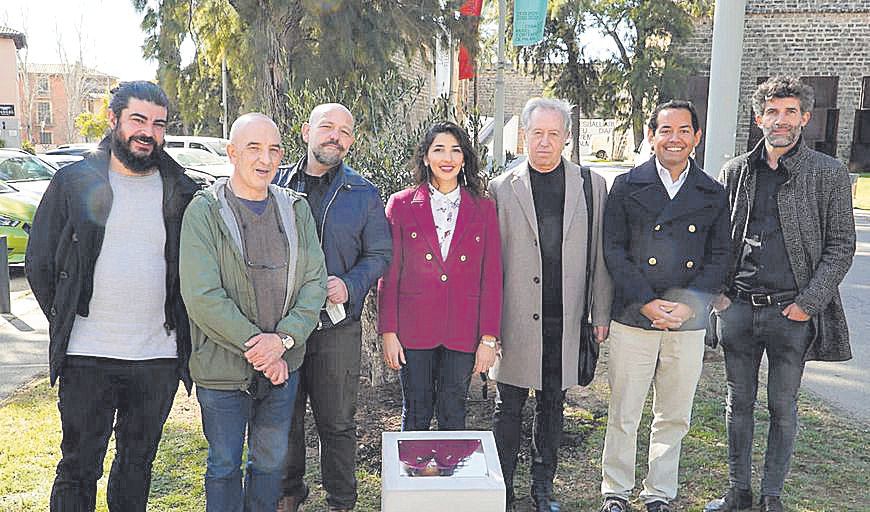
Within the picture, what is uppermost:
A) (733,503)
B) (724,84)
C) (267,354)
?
(724,84)

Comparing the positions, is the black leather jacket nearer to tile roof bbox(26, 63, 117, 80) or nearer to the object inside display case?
the object inside display case

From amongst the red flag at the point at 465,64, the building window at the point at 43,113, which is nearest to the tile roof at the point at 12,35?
the building window at the point at 43,113

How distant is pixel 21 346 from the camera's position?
21.5 ft

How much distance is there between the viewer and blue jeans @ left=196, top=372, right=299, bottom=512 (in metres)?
2.83

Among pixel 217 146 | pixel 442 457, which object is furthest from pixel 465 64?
pixel 217 146

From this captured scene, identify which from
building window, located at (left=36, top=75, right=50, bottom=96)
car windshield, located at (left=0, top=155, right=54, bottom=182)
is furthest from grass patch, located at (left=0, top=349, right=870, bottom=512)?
building window, located at (left=36, top=75, right=50, bottom=96)

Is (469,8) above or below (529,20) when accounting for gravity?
below

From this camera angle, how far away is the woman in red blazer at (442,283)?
3.33 metres

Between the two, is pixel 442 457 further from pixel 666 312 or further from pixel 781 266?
pixel 781 266

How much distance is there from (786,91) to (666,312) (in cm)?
114

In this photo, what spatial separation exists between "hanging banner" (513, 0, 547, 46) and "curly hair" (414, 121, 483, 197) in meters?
9.84

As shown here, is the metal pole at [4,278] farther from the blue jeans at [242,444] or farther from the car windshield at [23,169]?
the blue jeans at [242,444]

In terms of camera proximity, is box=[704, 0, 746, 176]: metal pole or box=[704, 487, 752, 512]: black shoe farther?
box=[704, 0, 746, 176]: metal pole

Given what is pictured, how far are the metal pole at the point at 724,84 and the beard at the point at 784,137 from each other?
8.57 feet
